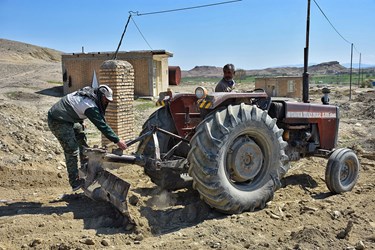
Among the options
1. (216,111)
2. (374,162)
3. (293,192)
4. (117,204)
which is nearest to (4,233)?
(117,204)

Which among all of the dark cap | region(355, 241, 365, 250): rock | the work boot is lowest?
region(355, 241, 365, 250): rock

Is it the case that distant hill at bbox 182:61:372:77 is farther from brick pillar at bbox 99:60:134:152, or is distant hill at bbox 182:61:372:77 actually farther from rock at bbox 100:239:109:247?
rock at bbox 100:239:109:247

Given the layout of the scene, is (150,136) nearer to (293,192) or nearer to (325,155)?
(293,192)

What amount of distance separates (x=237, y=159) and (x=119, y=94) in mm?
4000

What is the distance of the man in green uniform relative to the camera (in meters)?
5.45

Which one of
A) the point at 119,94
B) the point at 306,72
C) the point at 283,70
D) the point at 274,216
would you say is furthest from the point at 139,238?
the point at 283,70

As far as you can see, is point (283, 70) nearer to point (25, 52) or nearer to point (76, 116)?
point (25, 52)

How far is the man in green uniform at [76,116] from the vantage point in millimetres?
5453

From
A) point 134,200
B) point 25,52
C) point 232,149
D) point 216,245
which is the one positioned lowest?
point 216,245

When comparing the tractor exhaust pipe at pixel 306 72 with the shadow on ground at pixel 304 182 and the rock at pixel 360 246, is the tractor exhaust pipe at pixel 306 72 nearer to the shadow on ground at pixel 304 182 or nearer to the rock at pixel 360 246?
the shadow on ground at pixel 304 182

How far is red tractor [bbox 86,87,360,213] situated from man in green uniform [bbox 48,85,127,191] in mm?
515

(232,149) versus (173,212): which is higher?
(232,149)

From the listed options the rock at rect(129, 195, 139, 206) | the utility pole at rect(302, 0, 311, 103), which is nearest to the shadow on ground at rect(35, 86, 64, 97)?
the utility pole at rect(302, 0, 311, 103)

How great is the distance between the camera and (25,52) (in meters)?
55.7
